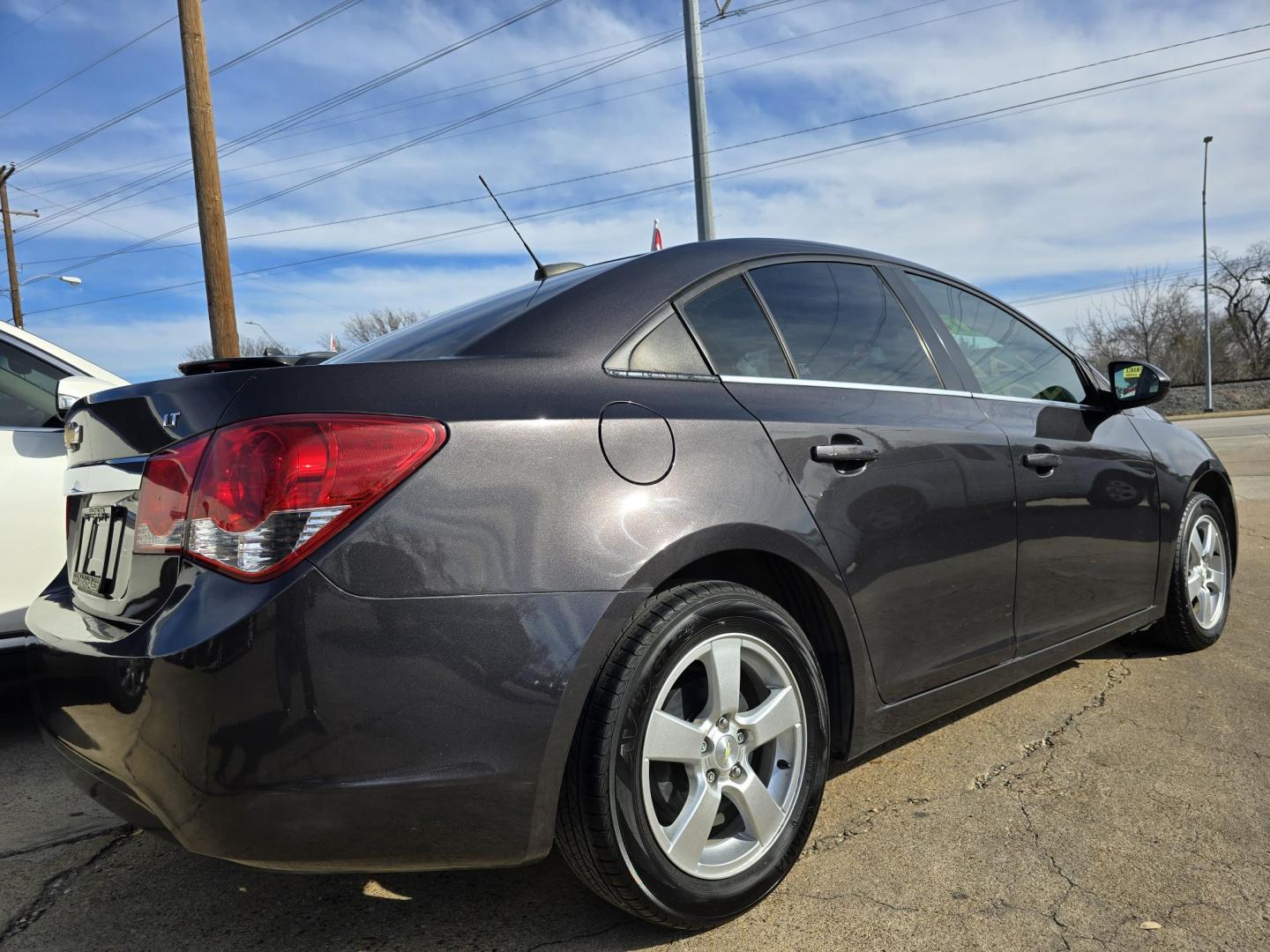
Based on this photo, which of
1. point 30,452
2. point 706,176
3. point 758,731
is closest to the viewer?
point 758,731

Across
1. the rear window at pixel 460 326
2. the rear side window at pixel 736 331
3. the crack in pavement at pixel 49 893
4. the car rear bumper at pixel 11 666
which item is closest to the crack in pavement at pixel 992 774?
the rear side window at pixel 736 331

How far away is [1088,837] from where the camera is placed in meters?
2.36

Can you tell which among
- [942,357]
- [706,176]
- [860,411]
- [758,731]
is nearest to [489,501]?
[758,731]

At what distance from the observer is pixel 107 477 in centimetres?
207

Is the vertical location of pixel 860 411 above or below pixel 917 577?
above

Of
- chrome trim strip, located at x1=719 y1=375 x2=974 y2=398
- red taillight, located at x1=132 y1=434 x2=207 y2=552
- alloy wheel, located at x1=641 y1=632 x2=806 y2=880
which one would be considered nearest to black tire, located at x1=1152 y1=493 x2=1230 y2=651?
chrome trim strip, located at x1=719 y1=375 x2=974 y2=398

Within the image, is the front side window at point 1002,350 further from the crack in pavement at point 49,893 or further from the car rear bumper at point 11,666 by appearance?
the car rear bumper at point 11,666

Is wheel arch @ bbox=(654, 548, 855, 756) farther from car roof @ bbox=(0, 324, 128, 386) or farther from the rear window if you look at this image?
car roof @ bbox=(0, 324, 128, 386)

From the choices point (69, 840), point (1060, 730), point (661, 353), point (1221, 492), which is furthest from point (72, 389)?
point (1221, 492)

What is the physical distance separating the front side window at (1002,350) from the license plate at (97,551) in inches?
92.4

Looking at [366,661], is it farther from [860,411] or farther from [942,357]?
[942,357]

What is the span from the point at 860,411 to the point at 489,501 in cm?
113

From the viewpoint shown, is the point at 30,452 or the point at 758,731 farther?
the point at 30,452

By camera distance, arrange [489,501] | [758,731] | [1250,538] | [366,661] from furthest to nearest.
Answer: [1250,538], [758,731], [489,501], [366,661]
